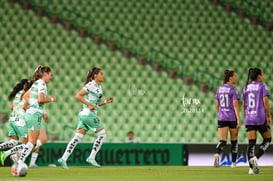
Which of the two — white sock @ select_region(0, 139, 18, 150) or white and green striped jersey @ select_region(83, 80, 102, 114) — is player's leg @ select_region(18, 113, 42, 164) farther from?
white sock @ select_region(0, 139, 18, 150)

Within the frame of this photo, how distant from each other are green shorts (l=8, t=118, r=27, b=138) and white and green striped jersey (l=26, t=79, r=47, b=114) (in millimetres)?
2158

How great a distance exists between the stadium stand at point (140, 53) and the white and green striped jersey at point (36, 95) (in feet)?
26.4

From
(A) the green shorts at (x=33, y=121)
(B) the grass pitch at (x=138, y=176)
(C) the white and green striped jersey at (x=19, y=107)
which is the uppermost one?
(C) the white and green striped jersey at (x=19, y=107)

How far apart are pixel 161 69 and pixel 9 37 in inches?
175

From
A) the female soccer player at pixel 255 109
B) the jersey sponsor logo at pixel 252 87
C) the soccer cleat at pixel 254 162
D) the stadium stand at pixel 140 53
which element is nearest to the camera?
the soccer cleat at pixel 254 162

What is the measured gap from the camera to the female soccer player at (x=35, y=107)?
38.7 feet

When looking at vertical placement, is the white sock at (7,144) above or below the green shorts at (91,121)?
below

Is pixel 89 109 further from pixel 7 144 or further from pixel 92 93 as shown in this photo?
pixel 7 144

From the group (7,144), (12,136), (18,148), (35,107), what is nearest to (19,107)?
(12,136)

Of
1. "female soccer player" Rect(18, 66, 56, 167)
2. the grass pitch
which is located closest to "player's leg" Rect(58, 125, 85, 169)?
the grass pitch

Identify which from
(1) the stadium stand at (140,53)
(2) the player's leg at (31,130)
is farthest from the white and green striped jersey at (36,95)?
(1) the stadium stand at (140,53)

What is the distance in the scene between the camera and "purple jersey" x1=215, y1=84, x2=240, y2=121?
15.0 m

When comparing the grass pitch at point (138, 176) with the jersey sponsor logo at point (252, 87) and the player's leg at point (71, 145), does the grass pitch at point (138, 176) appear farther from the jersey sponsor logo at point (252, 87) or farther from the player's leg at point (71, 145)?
the jersey sponsor logo at point (252, 87)

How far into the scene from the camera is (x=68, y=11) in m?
22.8
